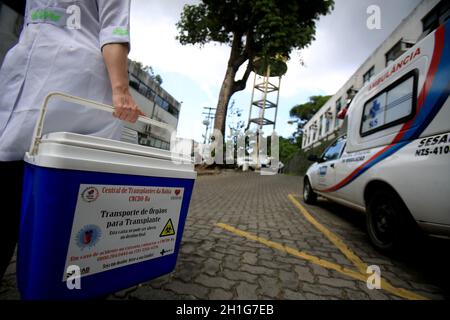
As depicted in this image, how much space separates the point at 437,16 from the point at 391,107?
39.8 ft

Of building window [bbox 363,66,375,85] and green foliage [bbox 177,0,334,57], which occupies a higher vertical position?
green foliage [bbox 177,0,334,57]

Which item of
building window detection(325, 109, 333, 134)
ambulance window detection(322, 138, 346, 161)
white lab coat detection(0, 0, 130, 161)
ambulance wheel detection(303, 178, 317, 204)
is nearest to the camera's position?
white lab coat detection(0, 0, 130, 161)

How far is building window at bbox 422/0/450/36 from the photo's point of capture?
967cm

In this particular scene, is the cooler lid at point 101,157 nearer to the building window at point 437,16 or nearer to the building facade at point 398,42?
the building facade at point 398,42

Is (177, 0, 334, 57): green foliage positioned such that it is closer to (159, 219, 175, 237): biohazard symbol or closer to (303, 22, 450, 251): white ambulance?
(303, 22, 450, 251): white ambulance

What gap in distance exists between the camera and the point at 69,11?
3.43 feet

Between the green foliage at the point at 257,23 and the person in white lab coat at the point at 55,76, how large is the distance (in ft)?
49.1

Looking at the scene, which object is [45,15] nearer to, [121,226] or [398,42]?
[121,226]

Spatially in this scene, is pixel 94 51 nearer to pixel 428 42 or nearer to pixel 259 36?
pixel 428 42

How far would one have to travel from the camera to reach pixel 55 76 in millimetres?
1005

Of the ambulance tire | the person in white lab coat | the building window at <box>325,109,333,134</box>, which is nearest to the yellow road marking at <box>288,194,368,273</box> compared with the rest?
the ambulance tire

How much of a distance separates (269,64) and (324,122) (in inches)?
576

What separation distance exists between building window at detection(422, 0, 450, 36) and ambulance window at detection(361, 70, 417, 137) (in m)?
10.5
